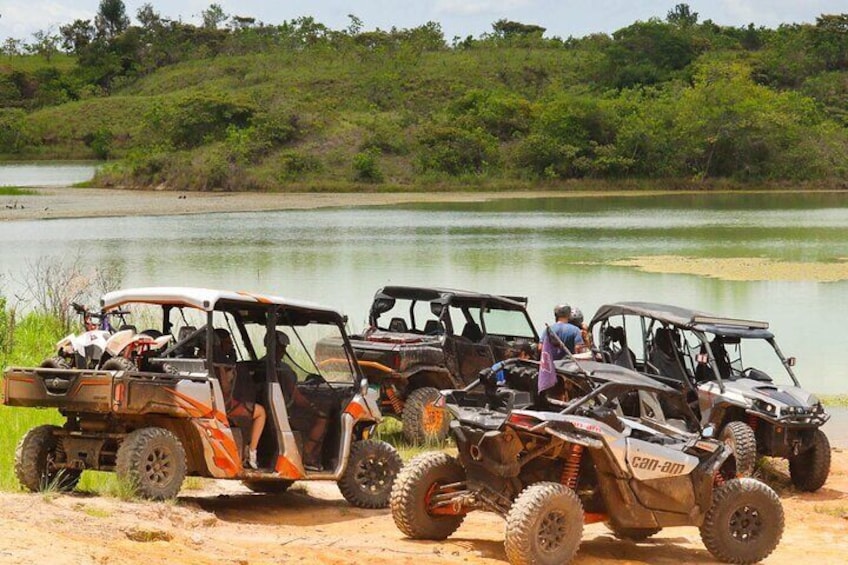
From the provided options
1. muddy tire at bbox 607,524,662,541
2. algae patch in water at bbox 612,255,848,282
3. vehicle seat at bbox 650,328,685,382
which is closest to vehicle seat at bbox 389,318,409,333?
vehicle seat at bbox 650,328,685,382

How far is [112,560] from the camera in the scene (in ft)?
27.4

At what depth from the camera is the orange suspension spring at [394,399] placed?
52.4 feet

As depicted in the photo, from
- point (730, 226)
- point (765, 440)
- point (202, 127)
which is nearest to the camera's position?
point (765, 440)

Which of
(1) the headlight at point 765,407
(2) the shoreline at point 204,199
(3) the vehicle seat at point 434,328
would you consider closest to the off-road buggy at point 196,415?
(1) the headlight at point 765,407

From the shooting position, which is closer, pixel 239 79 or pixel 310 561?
pixel 310 561

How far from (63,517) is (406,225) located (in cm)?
4957

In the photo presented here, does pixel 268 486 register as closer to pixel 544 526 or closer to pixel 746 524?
pixel 544 526

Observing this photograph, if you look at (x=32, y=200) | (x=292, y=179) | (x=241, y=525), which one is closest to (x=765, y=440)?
(x=241, y=525)

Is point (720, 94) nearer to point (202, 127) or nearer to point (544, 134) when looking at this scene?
point (544, 134)

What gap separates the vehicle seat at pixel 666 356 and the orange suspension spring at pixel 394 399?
277 centimetres

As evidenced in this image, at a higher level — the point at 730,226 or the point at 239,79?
the point at 239,79

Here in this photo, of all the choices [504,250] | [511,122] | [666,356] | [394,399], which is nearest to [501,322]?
[394,399]

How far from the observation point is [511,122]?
313 ft

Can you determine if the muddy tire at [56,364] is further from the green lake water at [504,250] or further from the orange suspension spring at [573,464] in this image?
the green lake water at [504,250]
